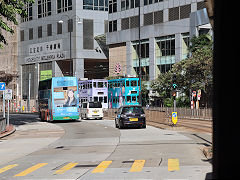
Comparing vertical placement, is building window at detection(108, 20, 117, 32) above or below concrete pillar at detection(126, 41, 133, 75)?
above

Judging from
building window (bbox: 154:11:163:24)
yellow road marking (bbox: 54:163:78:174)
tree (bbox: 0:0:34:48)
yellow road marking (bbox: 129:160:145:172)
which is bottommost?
yellow road marking (bbox: 54:163:78:174)

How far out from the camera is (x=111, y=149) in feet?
56.8

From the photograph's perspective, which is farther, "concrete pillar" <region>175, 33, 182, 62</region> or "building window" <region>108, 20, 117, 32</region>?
"building window" <region>108, 20, 117, 32</region>

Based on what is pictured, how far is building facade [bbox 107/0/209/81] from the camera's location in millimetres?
70500

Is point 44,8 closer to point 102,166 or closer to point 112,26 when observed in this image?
point 112,26

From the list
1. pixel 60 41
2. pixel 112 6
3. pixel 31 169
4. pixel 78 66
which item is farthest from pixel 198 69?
pixel 60 41

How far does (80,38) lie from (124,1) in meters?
12.5

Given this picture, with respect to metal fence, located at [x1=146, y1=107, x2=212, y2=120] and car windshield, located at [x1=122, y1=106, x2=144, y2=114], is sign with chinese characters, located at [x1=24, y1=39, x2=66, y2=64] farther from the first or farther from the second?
car windshield, located at [x1=122, y1=106, x2=144, y2=114]

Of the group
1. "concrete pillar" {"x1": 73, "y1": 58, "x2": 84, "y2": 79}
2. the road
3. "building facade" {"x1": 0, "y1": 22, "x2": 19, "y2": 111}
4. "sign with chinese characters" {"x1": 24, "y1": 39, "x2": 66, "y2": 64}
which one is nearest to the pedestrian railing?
the road

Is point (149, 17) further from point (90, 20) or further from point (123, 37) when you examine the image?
point (90, 20)

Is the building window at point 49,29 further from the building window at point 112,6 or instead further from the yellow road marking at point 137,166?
the yellow road marking at point 137,166

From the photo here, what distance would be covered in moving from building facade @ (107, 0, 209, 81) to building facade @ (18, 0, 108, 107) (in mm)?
6785

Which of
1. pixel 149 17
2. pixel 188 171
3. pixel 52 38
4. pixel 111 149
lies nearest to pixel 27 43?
pixel 52 38

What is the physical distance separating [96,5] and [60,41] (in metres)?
9.99
